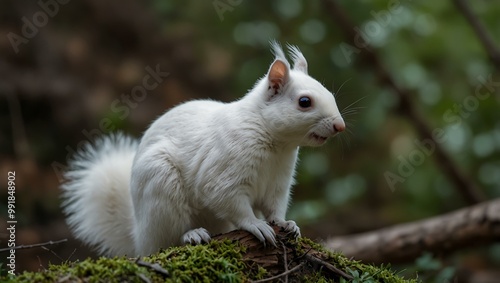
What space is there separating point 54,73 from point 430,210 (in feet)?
16.5

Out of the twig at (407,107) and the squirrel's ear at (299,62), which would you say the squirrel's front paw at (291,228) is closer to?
the squirrel's ear at (299,62)

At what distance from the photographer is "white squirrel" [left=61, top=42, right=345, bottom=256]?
11.0 feet

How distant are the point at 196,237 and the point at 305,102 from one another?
0.92 meters

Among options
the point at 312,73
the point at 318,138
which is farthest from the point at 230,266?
the point at 312,73

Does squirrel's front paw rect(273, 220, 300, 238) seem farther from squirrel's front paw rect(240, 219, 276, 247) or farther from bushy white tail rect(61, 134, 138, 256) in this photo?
bushy white tail rect(61, 134, 138, 256)

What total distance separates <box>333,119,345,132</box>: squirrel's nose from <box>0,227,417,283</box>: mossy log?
1.98 ft

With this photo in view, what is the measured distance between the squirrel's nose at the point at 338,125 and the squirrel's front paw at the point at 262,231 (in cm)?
62

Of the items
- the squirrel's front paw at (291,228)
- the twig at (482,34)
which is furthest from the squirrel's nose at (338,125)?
the twig at (482,34)

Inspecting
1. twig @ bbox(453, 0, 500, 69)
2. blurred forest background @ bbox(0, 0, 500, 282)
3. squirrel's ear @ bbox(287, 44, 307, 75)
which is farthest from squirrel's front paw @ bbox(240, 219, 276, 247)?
twig @ bbox(453, 0, 500, 69)

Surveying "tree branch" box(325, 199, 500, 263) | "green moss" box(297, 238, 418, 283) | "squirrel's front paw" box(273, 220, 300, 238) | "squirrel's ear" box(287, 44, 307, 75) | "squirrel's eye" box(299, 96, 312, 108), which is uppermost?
"squirrel's ear" box(287, 44, 307, 75)

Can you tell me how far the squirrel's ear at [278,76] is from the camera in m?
3.49

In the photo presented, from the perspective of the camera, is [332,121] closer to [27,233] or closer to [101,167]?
[101,167]

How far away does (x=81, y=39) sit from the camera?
7.91 m

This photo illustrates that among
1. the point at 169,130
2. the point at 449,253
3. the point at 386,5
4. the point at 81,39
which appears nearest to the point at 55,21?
the point at 81,39
